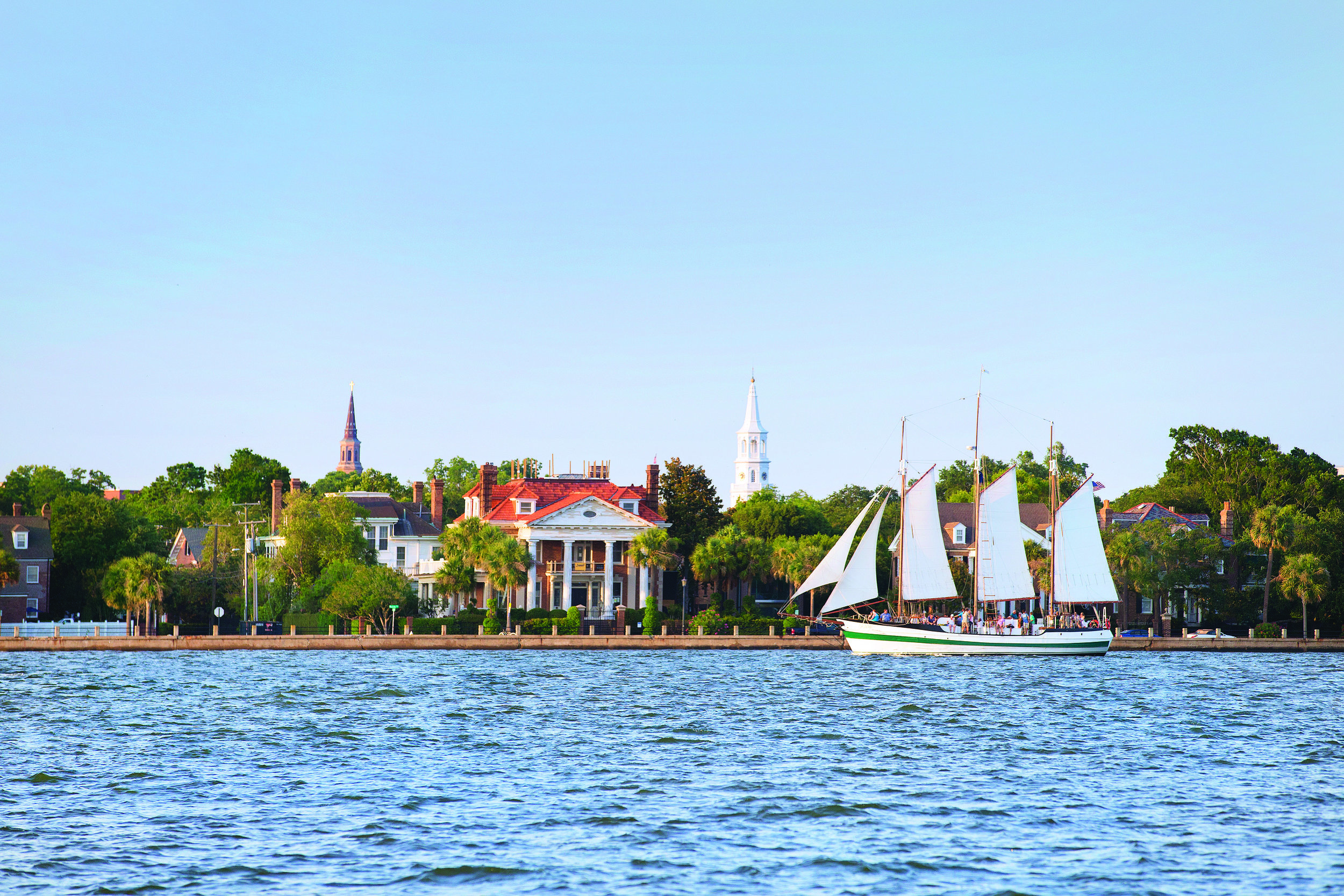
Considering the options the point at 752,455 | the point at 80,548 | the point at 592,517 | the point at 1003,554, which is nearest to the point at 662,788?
the point at 1003,554

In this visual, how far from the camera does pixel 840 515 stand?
109000mm

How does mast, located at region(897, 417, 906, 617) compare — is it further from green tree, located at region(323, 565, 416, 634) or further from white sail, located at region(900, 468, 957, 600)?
green tree, located at region(323, 565, 416, 634)

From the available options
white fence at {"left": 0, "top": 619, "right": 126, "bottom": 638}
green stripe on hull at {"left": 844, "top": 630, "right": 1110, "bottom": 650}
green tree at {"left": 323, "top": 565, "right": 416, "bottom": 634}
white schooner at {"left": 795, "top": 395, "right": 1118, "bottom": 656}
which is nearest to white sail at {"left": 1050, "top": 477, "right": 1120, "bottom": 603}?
white schooner at {"left": 795, "top": 395, "right": 1118, "bottom": 656}

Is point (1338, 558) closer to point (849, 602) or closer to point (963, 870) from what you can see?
point (849, 602)

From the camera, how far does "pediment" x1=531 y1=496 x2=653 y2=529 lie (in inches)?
3467

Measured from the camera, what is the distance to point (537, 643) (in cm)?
7506

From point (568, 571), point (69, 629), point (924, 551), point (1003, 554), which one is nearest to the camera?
point (69, 629)

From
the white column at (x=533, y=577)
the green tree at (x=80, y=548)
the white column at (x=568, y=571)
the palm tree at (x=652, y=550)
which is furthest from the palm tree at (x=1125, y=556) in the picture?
the green tree at (x=80, y=548)

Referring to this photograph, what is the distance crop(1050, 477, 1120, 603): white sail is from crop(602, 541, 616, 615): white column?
25751mm

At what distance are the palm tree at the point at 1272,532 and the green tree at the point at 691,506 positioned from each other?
30983 mm

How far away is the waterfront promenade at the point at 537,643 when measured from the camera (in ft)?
→ 234

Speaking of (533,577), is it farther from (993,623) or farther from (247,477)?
(247,477)

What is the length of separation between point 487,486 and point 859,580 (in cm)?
2730

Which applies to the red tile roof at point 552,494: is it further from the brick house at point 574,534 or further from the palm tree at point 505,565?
the palm tree at point 505,565
